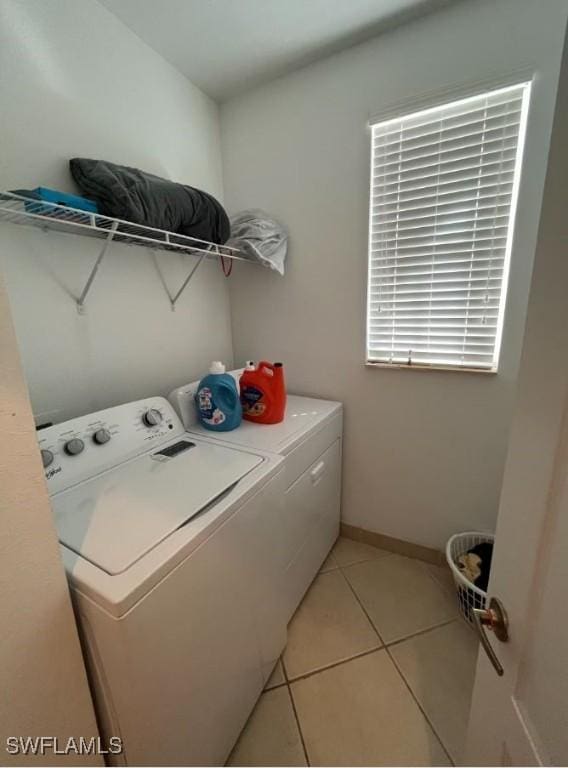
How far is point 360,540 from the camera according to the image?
2102 mm

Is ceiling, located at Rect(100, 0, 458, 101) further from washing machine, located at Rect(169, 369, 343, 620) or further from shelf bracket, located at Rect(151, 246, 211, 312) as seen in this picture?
washing machine, located at Rect(169, 369, 343, 620)

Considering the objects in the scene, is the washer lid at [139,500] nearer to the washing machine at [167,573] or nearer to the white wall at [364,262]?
the washing machine at [167,573]

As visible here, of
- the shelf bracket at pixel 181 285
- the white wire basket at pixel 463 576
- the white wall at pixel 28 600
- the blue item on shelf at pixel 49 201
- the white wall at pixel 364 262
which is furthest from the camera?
the shelf bracket at pixel 181 285

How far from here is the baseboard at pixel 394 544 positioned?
6.21 ft

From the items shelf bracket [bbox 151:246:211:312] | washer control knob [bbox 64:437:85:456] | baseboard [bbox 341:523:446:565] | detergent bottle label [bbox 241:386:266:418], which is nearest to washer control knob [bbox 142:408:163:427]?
washer control knob [bbox 64:437:85:456]

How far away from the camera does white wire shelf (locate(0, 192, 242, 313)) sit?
100 cm

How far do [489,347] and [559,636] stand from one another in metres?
1.35

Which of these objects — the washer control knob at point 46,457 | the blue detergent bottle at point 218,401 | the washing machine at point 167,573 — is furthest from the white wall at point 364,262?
the washer control knob at point 46,457

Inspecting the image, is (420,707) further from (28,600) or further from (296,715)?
(28,600)

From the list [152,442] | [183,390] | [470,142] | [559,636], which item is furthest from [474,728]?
[470,142]

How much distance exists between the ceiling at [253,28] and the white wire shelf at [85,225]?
92 centimetres

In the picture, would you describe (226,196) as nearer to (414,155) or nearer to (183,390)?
(414,155)

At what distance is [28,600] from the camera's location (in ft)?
2.03

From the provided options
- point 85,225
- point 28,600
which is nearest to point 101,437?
point 28,600
